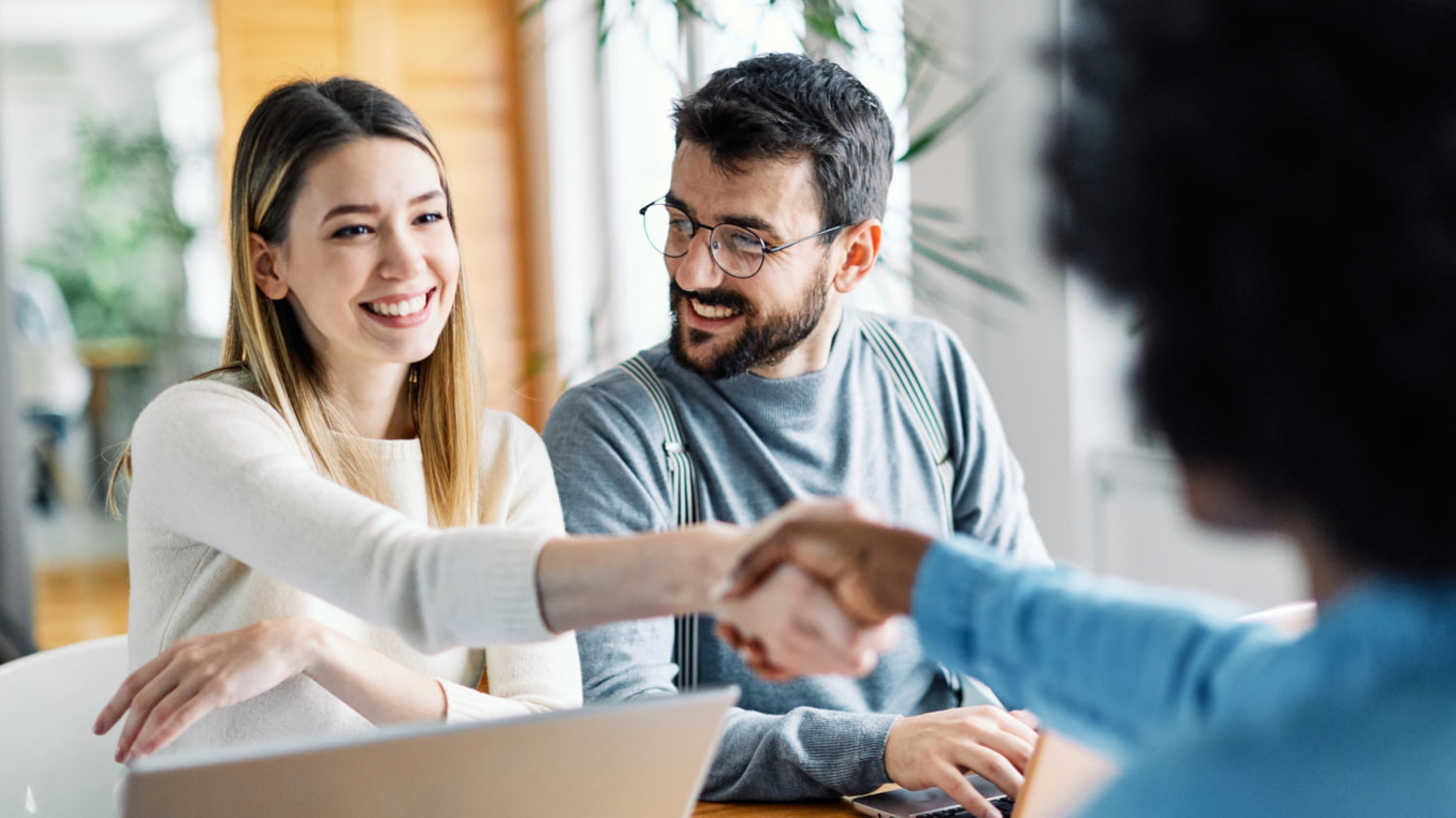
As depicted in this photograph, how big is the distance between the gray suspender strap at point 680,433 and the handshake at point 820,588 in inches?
24.6

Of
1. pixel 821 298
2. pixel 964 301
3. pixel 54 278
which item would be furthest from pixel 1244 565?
pixel 54 278

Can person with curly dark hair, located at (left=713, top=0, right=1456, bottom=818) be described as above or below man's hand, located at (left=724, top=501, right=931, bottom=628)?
above

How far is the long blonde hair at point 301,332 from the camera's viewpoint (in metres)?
1.41

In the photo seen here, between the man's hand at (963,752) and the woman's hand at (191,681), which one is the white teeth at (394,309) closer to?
the woman's hand at (191,681)

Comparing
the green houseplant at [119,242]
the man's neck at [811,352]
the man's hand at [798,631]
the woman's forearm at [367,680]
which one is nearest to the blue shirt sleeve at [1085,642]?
the man's hand at [798,631]

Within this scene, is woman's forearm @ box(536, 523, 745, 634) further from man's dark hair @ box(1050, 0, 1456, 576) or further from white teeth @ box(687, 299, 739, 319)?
white teeth @ box(687, 299, 739, 319)

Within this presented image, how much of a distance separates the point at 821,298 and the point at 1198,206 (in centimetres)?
123

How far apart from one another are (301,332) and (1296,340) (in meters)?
1.18

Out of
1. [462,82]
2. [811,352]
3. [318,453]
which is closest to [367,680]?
[318,453]

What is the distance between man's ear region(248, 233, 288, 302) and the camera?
1.44m

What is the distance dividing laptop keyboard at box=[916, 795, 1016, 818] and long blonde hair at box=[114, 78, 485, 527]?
599mm

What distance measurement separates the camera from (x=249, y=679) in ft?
3.78

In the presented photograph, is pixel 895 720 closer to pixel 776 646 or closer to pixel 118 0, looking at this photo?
pixel 776 646

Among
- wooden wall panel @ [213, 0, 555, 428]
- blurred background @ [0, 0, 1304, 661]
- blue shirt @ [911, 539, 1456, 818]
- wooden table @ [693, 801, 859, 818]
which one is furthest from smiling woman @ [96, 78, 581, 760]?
wooden wall panel @ [213, 0, 555, 428]
